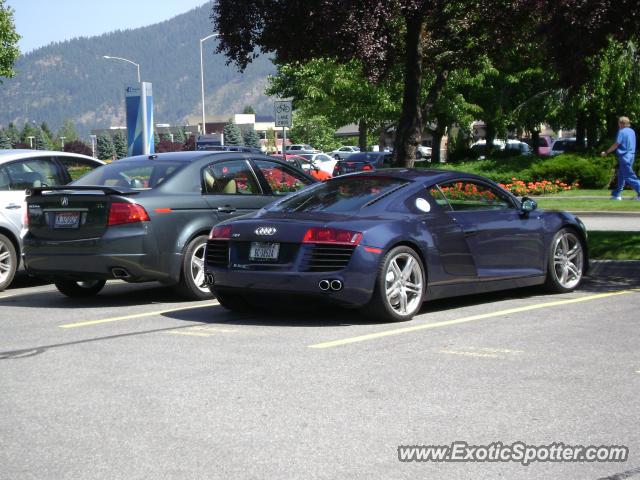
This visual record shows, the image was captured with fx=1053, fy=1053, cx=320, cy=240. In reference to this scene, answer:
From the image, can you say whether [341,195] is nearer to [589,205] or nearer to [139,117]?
[589,205]

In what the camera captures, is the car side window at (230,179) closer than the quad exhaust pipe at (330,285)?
No

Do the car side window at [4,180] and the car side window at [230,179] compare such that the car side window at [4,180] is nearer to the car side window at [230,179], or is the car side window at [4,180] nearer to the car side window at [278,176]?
the car side window at [230,179]

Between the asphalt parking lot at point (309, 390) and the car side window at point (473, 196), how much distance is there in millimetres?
1010

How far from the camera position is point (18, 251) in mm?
12664

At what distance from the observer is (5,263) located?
12609 millimetres

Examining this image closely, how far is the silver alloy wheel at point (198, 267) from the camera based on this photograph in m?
11.0

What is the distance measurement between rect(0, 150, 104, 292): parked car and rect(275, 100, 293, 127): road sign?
523 inches

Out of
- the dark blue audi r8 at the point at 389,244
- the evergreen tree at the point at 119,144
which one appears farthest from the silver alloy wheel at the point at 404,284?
the evergreen tree at the point at 119,144

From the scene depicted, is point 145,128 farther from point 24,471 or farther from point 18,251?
point 24,471

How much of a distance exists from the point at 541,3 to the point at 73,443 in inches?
446

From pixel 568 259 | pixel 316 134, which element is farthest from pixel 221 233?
pixel 316 134

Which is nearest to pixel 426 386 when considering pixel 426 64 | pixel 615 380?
pixel 615 380

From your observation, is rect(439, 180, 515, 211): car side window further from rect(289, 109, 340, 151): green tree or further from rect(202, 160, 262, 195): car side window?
rect(289, 109, 340, 151): green tree

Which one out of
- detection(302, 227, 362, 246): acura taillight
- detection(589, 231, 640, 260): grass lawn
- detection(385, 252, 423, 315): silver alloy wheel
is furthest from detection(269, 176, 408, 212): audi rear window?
detection(589, 231, 640, 260): grass lawn
